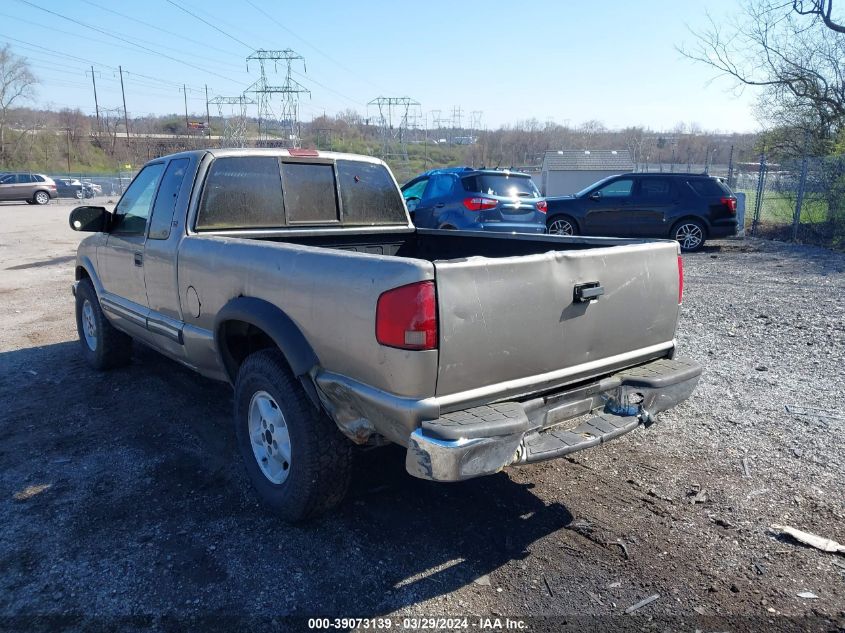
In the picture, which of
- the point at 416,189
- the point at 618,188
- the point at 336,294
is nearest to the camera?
the point at 336,294

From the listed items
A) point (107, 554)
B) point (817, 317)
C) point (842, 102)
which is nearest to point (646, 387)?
point (107, 554)

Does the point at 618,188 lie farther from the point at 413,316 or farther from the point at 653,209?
the point at 413,316

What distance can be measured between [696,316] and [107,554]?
7.11 metres

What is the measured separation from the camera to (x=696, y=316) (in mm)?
7793

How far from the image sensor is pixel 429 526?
3.19m

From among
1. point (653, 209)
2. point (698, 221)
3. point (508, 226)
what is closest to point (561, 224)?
point (653, 209)

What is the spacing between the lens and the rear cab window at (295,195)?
13.8 feet

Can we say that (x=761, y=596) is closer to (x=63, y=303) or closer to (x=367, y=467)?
(x=367, y=467)

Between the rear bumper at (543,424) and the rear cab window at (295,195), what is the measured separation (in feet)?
8.16

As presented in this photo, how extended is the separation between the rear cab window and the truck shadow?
1.59m

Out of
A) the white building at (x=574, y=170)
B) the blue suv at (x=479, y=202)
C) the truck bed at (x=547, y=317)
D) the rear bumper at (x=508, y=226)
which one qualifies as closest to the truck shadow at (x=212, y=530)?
the truck bed at (x=547, y=317)

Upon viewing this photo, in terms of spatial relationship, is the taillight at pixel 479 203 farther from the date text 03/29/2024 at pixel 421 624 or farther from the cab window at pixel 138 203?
the date text 03/29/2024 at pixel 421 624

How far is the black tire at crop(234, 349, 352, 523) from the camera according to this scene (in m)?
2.98

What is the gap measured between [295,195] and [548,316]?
8.15 ft
